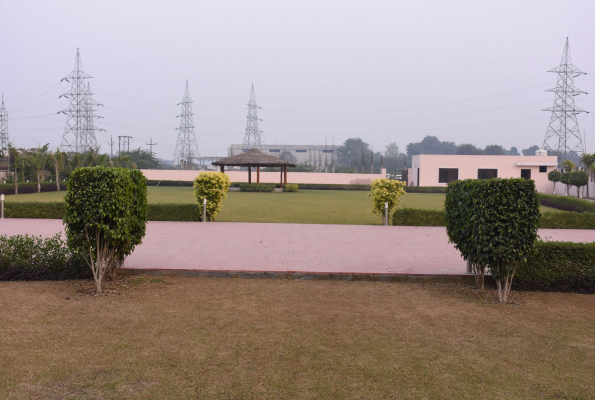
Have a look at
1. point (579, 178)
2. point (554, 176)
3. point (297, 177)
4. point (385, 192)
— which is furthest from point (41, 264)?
point (297, 177)

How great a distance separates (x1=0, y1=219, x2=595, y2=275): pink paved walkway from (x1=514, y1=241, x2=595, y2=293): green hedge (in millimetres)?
Result: 1138

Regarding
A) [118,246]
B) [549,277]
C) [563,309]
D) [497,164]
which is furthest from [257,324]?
[497,164]

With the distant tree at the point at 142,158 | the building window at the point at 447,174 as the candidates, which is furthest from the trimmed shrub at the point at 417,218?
the distant tree at the point at 142,158

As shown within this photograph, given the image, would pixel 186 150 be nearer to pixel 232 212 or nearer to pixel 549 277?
pixel 232 212

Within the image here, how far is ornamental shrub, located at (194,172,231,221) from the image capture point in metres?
14.6

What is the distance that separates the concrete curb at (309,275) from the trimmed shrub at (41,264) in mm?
654

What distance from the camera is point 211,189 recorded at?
48.1 feet

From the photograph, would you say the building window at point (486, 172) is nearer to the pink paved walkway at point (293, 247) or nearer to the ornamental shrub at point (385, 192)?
the pink paved walkway at point (293, 247)

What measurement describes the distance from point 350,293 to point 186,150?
57.1m

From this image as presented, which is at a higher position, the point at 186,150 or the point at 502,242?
the point at 186,150

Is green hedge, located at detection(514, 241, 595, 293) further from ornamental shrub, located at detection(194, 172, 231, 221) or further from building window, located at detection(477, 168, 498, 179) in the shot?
building window, located at detection(477, 168, 498, 179)

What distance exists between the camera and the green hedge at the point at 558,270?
249 inches

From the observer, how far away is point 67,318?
16.1ft

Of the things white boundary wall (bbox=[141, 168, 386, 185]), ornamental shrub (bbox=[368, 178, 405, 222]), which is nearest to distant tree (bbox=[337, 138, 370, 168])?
white boundary wall (bbox=[141, 168, 386, 185])
